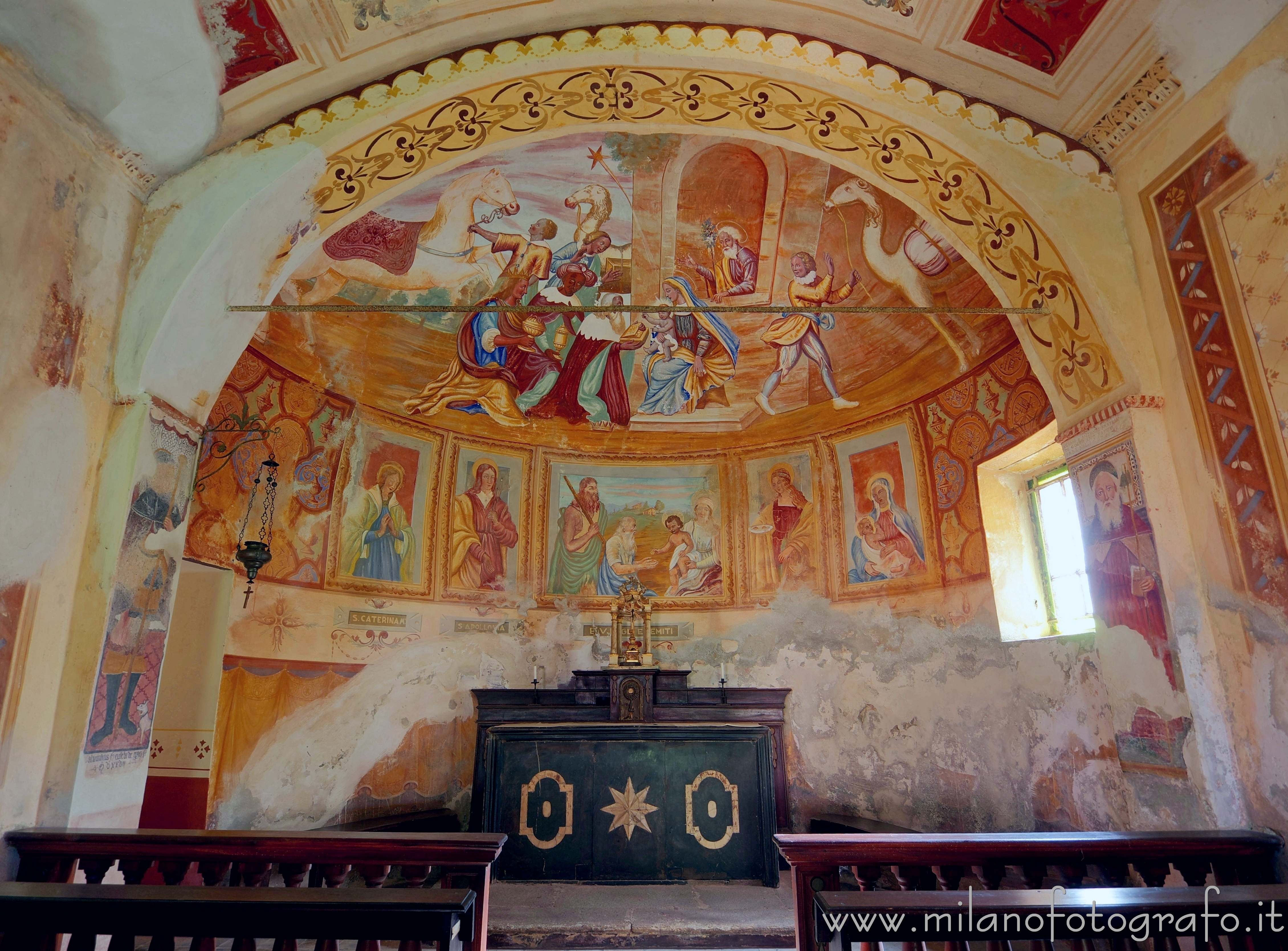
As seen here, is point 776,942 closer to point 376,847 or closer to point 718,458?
point 376,847

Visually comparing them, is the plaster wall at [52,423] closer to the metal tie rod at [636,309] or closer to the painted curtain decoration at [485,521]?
the metal tie rod at [636,309]

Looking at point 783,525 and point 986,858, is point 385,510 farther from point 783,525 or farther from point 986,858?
point 986,858

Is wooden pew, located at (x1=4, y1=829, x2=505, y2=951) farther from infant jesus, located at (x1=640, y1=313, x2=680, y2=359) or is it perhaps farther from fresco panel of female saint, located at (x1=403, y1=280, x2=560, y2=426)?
infant jesus, located at (x1=640, y1=313, x2=680, y2=359)

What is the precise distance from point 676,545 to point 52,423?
704 centimetres

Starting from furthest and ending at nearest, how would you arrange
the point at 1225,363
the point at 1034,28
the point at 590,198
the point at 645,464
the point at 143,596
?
the point at 645,464 → the point at 590,198 → the point at 1034,28 → the point at 143,596 → the point at 1225,363

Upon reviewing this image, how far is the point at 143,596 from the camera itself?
4957 mm

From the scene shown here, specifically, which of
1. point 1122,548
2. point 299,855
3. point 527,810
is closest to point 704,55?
point 1122,548

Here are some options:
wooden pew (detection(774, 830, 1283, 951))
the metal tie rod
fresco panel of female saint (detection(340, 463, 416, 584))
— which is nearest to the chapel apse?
the metal tie rod

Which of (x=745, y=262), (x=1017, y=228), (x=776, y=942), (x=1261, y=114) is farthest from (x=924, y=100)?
(x=776, y=942)

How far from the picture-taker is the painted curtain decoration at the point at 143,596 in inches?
184

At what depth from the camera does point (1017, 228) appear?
5.77 meters

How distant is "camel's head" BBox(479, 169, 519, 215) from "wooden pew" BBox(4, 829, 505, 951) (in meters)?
5.72

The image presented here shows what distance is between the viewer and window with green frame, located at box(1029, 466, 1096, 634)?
290 inches

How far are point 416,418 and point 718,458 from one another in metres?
3.86
